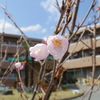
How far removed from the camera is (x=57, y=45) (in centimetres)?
65

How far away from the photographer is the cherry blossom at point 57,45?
63 centimetres

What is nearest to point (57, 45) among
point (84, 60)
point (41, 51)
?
point (41, 51)

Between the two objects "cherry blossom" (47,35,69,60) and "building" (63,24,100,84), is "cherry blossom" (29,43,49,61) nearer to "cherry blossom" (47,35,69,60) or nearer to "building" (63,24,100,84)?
"cherry blossom" (47,35,69,60)

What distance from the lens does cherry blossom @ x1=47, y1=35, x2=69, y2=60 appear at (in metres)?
0.63

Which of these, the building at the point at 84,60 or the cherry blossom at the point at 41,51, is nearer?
the cherry blossom at the point at 41,51

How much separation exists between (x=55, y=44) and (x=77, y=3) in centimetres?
38

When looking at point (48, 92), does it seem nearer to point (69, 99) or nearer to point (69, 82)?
point (69, 99)

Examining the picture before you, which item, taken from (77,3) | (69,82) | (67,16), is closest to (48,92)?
(67,16)

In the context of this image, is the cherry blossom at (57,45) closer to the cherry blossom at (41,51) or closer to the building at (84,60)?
the cherry blossom at (41,51)

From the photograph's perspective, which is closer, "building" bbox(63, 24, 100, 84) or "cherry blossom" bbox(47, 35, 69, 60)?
"cherry blossom" bbox(47, 35, 69, 60)

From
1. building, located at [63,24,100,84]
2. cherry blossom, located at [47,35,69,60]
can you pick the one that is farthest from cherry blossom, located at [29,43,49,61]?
building, located at [63,24,100,84]

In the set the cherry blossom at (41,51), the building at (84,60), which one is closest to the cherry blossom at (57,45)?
the cherry blossom at (41,51)

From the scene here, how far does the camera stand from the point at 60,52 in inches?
25.0

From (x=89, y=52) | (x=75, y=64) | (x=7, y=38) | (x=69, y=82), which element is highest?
(x=7, y=38)
